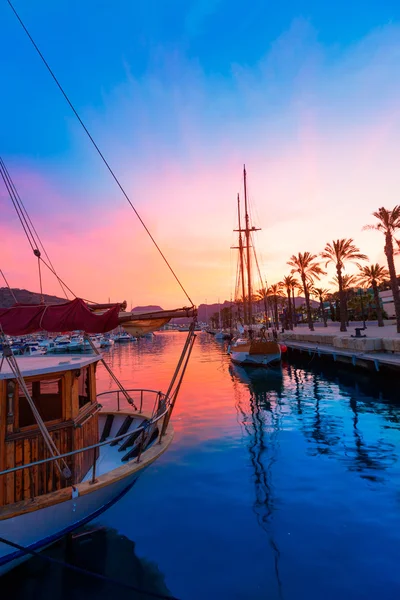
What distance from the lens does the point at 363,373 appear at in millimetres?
26672

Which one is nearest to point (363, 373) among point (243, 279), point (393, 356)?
point (393, 356)

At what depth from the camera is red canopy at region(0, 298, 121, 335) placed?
7.27 m

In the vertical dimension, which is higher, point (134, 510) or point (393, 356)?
point (393, 356)

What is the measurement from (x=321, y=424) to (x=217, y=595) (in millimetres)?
10679

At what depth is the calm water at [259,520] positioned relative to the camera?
581cm

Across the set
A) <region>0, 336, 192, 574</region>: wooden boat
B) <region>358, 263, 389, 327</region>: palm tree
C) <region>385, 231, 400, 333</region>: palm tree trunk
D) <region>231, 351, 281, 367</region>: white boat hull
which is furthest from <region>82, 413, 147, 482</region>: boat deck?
<region>358, 263, 389, 327</region>: palm tree

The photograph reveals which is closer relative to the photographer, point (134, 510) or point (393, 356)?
point (134, 510)

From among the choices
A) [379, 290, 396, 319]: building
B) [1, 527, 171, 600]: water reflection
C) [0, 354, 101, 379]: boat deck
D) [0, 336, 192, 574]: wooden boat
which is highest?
[379, 290, 396, 319]: building

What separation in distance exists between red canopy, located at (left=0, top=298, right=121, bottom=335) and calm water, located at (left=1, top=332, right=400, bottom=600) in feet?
14.7

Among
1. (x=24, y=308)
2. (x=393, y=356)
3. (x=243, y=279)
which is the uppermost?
(x=243, y=279)

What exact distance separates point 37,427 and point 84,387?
5.66 feet

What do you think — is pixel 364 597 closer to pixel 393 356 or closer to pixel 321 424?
pixel 321 424

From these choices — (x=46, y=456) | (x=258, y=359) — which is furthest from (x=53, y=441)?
(x=258, y=359)

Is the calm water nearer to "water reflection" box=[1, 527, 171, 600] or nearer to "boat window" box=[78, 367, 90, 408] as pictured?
"water reflection" box=[1, 527, 171, 600]
